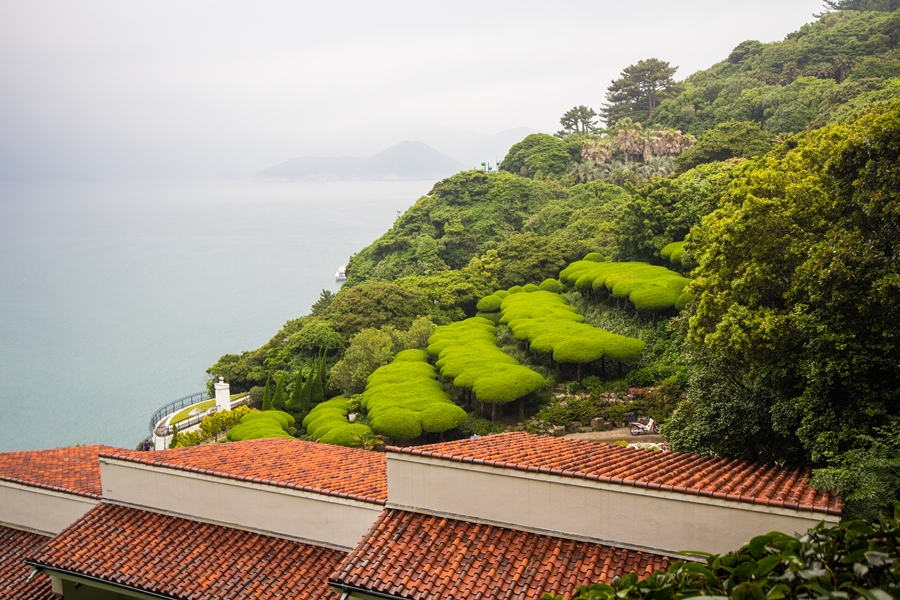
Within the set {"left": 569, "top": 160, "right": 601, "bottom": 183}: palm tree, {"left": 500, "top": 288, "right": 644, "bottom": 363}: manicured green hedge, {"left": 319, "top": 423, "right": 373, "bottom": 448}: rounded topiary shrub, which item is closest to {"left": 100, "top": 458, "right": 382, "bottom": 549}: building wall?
{"left": 319, "top": 423, "right": 373, "bottom": 448}: rounded topiary shrub

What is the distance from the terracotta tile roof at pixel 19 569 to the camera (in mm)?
10016

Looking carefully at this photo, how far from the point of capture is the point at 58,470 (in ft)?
Answer: 40.9

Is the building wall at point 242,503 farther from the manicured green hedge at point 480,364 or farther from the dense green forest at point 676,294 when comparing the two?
the manicured green hedge at point 480,364

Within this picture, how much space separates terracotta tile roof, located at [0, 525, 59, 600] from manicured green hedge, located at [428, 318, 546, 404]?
1279 cm

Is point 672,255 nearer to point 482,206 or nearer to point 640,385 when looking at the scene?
point 640,385

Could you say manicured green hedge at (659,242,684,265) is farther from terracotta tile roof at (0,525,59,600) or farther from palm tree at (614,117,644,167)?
palm tree at (614,117,644,167)

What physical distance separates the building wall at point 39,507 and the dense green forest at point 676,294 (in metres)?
10.1

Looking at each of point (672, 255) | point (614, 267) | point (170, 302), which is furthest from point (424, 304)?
point (170, 302)

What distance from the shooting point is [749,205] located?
1249cm

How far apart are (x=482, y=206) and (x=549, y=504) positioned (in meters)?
46.0

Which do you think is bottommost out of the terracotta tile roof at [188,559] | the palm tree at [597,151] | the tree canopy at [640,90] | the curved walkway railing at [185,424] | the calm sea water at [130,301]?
the calm sea water at [130,301]

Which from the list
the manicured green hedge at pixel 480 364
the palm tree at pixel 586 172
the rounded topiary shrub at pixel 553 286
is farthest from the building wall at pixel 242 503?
the palm tree at pixel 586 172

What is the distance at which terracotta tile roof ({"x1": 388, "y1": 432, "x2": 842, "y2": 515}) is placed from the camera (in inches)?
285

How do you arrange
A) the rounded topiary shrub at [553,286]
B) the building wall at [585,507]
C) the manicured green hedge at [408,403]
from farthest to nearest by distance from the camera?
the rounded topiary shrub at [553,286] < the manicured green hedge at [408,403] < the building wall at [585,507]
